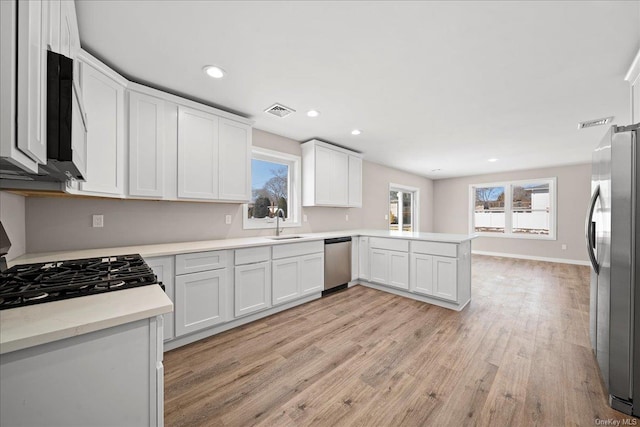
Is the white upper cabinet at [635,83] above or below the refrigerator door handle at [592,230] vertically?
above

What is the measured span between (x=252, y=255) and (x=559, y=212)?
7337mm

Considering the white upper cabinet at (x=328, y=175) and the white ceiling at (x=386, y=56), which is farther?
Result: the white upper cabinet at (x=328, y=175)

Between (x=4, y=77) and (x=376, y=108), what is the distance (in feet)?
9.34

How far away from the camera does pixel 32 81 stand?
722 mm

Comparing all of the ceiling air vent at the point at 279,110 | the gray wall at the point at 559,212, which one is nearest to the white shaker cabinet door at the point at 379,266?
the ceiling air vent at the point at 279,110

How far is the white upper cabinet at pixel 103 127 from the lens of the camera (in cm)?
187

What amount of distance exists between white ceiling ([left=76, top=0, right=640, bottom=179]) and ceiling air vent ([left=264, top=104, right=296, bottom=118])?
0.09 meters

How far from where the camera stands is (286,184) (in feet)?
13.2

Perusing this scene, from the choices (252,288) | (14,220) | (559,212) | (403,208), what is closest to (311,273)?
(252,288)

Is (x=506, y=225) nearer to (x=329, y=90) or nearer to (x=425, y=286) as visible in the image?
(x=425, y=286)

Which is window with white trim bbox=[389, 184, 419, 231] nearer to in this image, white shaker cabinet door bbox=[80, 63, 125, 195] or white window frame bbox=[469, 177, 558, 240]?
white window frame bbox=[469, 177, 558, 240]

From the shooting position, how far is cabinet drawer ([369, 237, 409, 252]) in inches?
141

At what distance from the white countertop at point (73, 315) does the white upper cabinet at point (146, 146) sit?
1.55m

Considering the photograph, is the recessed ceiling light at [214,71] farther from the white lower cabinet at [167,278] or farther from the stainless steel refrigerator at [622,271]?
the stainless steel refrigerator at [622,271]
